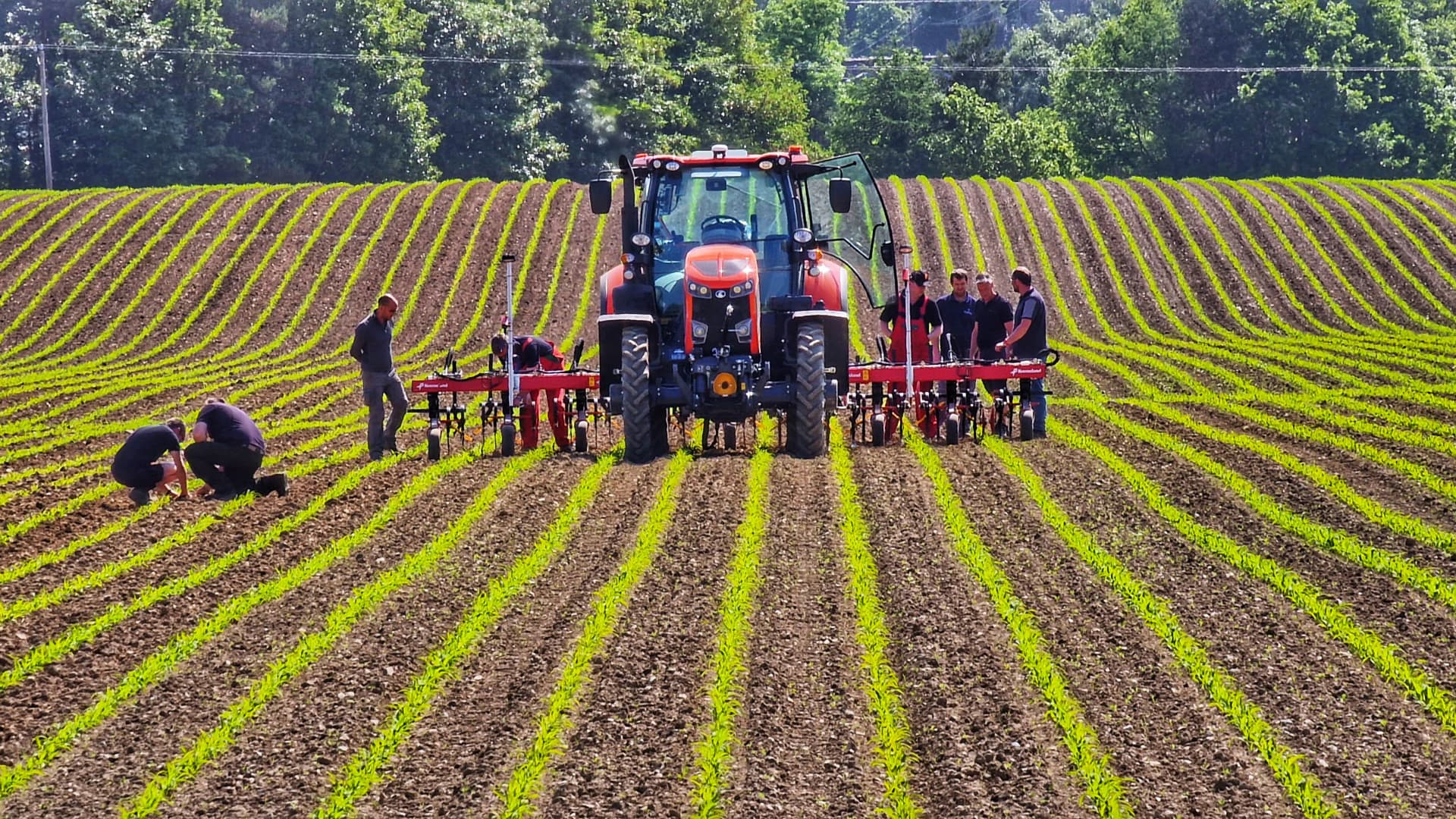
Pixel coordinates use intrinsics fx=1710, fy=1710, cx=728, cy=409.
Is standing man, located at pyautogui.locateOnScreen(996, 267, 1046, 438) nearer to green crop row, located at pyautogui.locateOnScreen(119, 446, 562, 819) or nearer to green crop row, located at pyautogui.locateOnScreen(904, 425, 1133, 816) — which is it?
green crop row, located at pyautogui.locateOnScreen(904, 425, 1133, 816)

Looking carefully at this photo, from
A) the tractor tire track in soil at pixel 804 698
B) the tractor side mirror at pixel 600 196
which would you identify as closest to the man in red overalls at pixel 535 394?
the tractor side mirror at pixel 600 196

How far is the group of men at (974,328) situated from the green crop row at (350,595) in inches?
131

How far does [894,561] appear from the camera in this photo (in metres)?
10.1

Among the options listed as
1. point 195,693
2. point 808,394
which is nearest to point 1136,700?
point 195,693

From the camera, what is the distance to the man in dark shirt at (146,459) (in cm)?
1241

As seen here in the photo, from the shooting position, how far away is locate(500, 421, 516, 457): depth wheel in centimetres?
1448

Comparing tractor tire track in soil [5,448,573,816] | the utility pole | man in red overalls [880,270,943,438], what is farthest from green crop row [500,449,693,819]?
the utility pole

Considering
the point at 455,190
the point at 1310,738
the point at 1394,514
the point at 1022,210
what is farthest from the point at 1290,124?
the point at 1310,738

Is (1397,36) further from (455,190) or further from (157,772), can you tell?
(157,772)

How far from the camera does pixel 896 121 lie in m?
61.4

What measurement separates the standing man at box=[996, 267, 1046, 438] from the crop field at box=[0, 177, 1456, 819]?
58cm

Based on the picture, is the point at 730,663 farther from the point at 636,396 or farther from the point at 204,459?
the point at 204,459

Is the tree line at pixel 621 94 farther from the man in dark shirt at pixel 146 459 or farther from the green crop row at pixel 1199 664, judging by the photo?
the green crop row at pixel 1199 664

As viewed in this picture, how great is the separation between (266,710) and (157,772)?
775 mm
